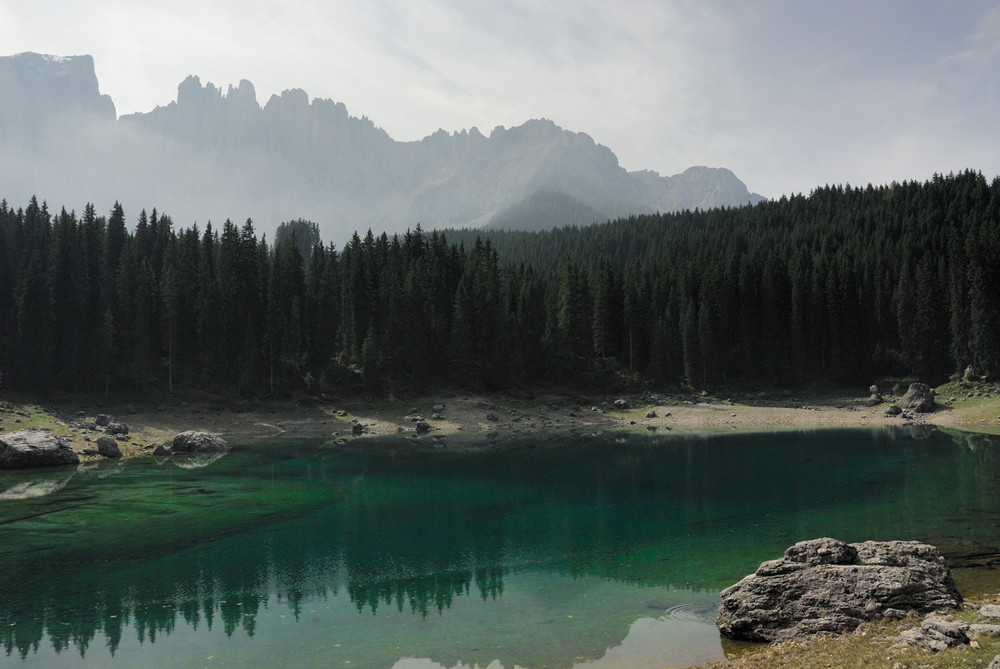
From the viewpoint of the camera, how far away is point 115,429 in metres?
65.5

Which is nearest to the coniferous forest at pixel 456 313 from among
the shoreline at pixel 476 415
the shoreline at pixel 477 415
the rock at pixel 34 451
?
the shoreline at pixel 477 415

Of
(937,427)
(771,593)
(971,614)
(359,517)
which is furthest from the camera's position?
(937,427)

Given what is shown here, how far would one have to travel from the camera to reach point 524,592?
2089 cm

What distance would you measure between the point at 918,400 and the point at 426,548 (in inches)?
3351

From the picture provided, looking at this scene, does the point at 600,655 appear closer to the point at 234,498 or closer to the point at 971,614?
the point at 971,614

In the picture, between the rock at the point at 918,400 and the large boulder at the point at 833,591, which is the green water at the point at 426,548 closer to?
the large boulder at the point at 833,591

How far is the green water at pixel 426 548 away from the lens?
16.9 meters

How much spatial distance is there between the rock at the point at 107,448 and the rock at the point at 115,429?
8.22 m

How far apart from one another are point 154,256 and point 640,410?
96964 millimetres

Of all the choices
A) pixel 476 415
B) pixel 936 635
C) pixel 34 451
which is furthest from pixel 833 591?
pixel 476 415

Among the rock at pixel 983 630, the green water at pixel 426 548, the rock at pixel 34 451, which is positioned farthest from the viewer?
the rock at pixel 34 451

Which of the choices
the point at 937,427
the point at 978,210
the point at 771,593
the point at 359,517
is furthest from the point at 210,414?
the point at 978,210

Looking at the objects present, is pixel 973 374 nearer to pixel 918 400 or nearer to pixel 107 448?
pixel 918 400

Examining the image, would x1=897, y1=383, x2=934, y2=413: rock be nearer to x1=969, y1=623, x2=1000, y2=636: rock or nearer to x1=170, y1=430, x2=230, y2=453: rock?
x1=969, y1=623, x2=1000, y2=636: rock
